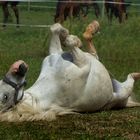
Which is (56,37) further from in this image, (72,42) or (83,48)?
(83,48)

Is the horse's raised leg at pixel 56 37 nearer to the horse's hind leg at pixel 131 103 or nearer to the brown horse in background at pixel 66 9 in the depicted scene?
the horse's hind leg at pixel 131 103

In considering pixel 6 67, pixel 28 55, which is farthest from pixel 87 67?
pixel 28 55

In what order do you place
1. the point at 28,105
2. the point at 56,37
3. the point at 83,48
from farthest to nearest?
the point at 83,48 → the point at 56,37 → the point at 28,105

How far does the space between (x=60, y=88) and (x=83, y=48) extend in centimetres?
379

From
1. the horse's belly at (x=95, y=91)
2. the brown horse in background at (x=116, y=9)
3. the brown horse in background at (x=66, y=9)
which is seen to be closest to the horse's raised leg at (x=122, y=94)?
the horse's belly at (x=95, y=91)

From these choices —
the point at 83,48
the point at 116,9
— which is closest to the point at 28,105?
the point at 83,48

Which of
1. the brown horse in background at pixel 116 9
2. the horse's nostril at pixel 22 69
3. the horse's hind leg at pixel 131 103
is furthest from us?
the brown horse in background at pixel 116 9

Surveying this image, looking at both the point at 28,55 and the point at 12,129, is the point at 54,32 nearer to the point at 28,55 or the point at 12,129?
the point at 12,129

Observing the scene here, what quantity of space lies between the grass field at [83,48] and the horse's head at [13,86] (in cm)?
19

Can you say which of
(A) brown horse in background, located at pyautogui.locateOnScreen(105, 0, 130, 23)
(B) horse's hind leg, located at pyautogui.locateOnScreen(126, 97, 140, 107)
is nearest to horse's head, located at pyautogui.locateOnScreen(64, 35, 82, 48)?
(B) horse's hind leg, located at pyautogui.locateOnScreen(126, 97, 140, 107)

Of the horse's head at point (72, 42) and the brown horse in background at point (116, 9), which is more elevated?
the horse's head at point (72, 42)

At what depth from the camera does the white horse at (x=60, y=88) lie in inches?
228

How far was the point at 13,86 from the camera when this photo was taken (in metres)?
5.77

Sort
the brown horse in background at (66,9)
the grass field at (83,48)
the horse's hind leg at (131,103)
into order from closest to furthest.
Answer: the grass field at (83,48), the horse's hind leg at (131,103), the brown horse in background at (66,9)
